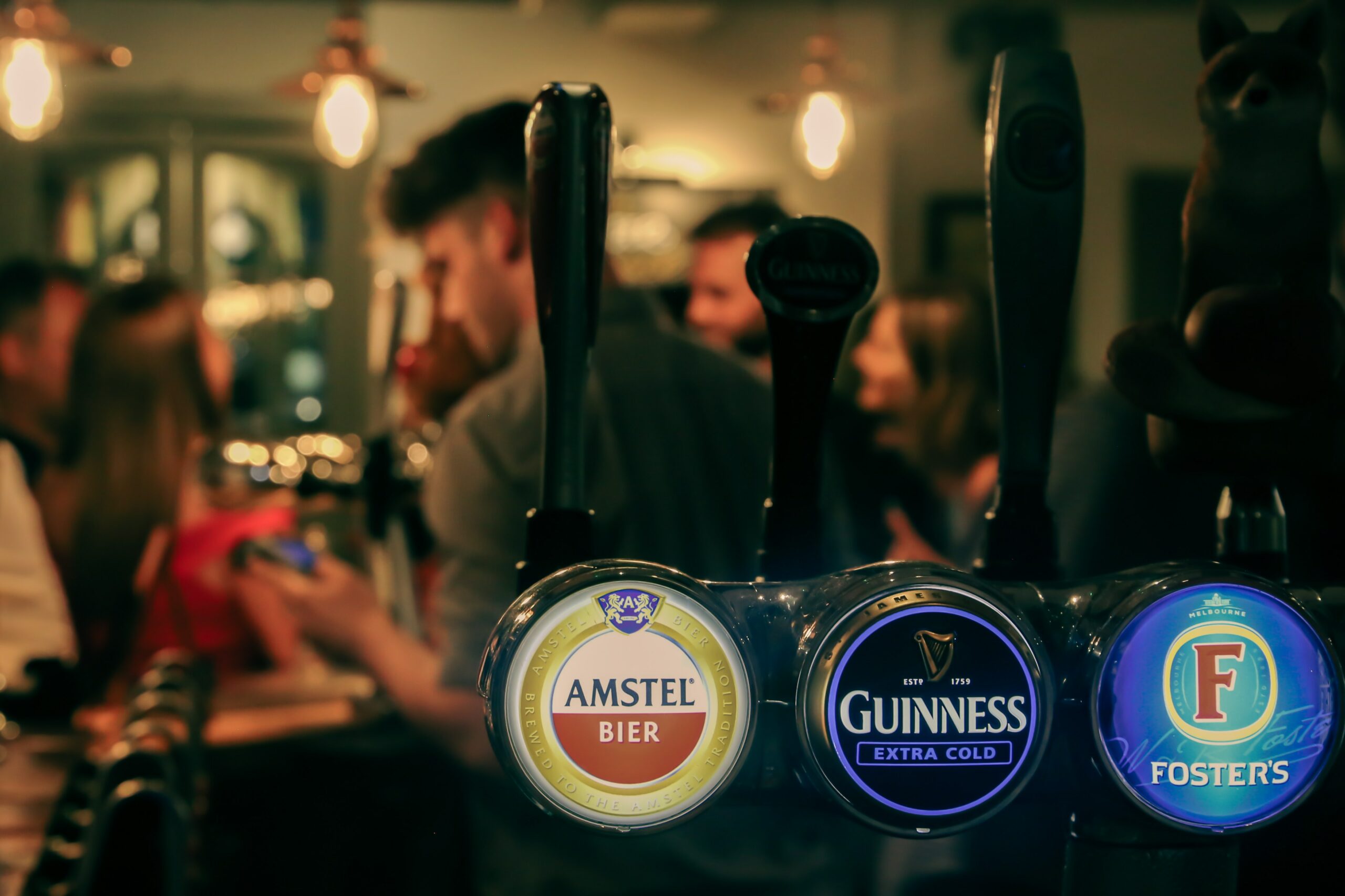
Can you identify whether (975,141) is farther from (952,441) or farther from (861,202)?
(952,441)

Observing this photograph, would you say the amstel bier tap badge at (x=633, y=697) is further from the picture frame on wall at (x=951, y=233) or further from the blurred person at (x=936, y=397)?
the picture frame on wall at (x=951, y=233)

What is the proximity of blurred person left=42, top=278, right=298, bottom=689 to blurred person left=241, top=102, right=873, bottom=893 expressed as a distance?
3.12 feet

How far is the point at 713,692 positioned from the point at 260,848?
467mm

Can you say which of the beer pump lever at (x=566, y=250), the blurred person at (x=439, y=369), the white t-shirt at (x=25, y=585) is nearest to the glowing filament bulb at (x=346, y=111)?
the white t-shirt at (x=25, y=585)

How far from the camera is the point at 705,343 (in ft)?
3.34

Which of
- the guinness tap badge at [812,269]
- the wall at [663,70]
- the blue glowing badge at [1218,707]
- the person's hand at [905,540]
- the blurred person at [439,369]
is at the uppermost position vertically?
the wall at [663,70]

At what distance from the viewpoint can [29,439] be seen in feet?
6.94

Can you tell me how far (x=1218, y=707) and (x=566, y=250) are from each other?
28 centimetres

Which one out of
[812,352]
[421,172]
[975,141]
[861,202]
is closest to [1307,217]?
[812,352]

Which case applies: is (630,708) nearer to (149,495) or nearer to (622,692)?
(622,692)

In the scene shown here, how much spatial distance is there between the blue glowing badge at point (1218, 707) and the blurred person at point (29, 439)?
154 centimetres

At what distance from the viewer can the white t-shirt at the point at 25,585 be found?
1.90 meters

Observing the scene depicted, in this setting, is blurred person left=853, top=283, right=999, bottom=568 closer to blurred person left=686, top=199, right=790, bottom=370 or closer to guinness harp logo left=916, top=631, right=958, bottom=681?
blurred person left=686, top=199, right=790, bottom=370

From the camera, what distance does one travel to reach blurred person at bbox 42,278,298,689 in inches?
76.3
